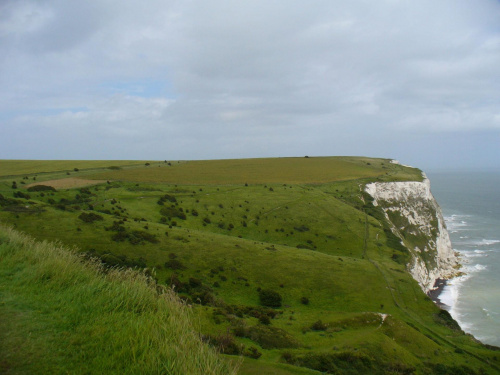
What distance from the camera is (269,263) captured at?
5428 centimetres

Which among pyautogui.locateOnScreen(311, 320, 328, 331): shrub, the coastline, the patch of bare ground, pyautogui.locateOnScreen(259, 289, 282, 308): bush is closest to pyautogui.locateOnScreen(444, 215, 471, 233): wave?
the coastline

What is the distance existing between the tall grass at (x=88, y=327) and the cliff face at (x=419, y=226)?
76.9 m

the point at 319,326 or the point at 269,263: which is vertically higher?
the point at 269,263

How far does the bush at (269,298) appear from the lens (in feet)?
145

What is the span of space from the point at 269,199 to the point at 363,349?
6950cm

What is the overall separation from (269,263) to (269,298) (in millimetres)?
9783

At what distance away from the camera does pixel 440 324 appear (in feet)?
154

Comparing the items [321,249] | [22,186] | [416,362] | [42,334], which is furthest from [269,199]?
[42,334]

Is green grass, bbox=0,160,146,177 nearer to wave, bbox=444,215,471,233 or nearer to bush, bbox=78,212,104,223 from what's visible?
bush, bbox=78,212,104,223

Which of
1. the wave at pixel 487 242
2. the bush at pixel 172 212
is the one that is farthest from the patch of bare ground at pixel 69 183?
the wave at pixel 487 242

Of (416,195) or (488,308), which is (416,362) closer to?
(488,308)

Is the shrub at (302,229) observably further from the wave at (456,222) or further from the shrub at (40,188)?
the wave at (456,222)

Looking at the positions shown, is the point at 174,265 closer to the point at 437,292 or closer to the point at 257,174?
the point at 437,292

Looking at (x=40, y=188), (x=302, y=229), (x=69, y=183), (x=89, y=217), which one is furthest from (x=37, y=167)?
(x=302, y=229)
